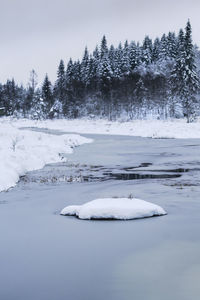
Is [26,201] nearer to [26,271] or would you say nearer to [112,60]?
[26,271]

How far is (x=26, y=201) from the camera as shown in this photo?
888 cm

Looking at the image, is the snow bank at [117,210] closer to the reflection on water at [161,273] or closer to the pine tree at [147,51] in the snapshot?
the reflection on water at [161,273]

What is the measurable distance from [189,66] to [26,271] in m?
53.2

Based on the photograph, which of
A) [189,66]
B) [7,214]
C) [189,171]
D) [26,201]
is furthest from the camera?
[189,66]

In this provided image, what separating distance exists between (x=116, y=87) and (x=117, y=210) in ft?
232

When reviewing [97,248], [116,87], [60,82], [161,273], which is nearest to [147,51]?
[116,87]

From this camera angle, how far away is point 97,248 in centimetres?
534

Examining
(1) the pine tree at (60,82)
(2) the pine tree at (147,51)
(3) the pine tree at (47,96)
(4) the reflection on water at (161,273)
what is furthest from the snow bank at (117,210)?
(2) the pine tree at (147,51)

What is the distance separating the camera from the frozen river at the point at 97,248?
4.00 meters

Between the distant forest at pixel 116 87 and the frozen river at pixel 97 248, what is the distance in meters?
56.2

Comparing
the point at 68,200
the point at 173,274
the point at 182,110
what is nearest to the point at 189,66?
the point at 182,110

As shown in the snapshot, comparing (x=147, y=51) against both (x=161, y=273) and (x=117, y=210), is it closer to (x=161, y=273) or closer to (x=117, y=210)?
(x=117, y=210)

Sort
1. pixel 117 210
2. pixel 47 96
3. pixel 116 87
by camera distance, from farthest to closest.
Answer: pixel 47 96, pixel 116 87, pixel 117 210

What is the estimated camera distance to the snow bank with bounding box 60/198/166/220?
7031 millimetres
